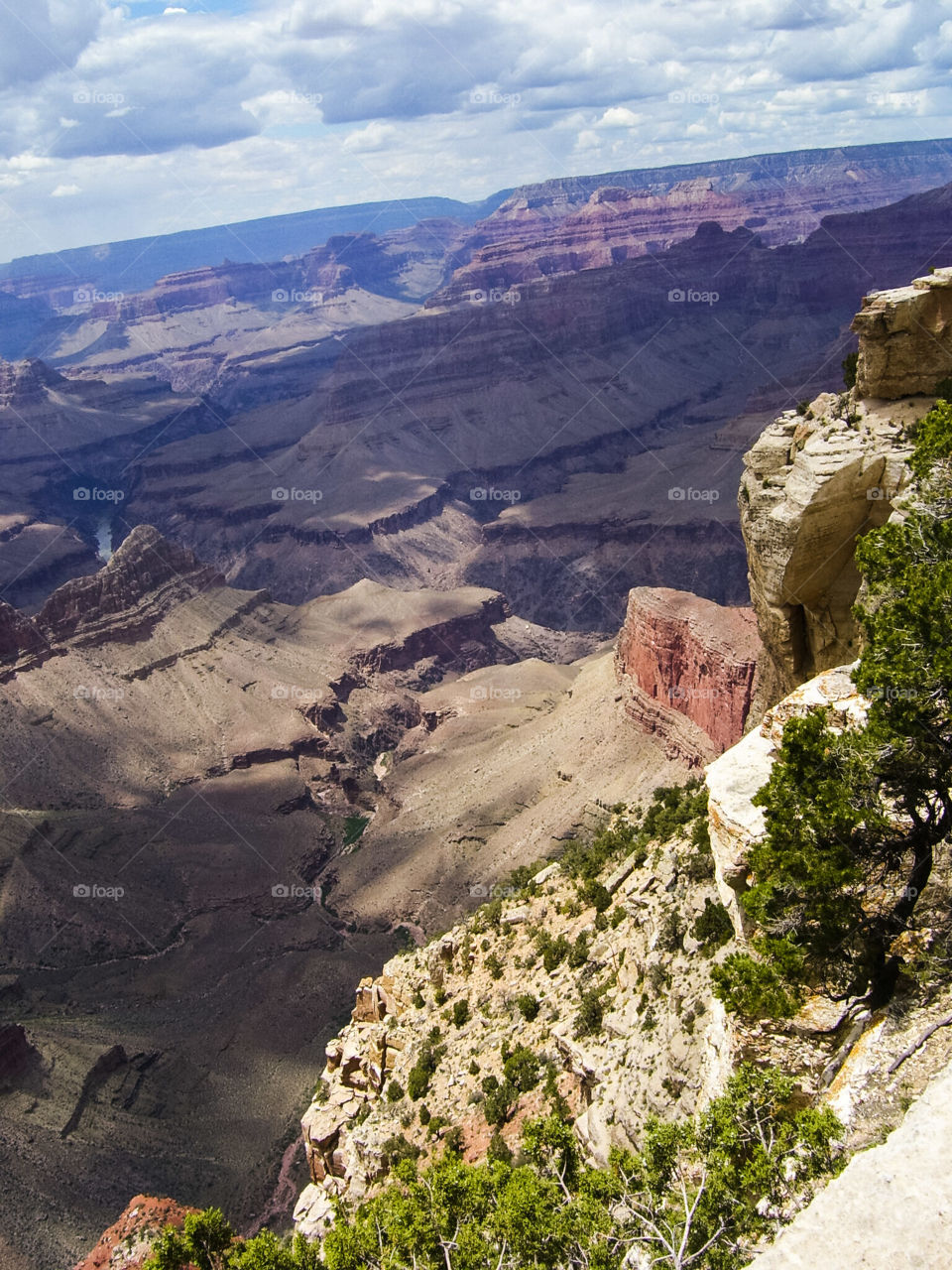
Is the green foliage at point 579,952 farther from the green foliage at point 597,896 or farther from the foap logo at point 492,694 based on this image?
the foap logo at point 492,694

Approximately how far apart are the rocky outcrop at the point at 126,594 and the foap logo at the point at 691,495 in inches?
2412

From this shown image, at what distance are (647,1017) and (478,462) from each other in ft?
531

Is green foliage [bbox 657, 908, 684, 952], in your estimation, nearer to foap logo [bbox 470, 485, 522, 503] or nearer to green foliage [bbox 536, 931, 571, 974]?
green foliage [bbox 536, 931, 571, 974]

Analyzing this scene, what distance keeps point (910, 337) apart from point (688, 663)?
3155 cm

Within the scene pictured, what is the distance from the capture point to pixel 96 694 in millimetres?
86312

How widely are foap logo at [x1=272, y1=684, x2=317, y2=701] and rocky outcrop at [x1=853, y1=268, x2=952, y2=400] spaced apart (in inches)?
2788

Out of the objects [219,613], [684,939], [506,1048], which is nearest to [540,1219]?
[684,939]

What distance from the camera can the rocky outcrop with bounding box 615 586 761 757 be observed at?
53.2 metres

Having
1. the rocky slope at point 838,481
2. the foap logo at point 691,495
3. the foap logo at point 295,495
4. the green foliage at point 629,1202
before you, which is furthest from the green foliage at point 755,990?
the foap logo at point 295,495

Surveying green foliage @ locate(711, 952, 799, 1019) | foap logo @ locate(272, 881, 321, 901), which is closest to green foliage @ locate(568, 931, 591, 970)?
green foliage @ locate(711, 952, 799, 1019)

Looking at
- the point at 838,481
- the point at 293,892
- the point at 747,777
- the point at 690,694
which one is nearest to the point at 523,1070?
the point at 747,777

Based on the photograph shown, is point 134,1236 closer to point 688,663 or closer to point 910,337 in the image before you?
point 910,337

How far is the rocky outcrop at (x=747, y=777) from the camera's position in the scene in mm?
19875

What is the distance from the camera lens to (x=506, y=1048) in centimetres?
2847
